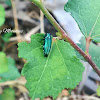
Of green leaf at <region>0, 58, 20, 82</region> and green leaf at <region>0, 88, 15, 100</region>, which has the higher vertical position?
green leaf at <region>0, 58, 20, 82</region>

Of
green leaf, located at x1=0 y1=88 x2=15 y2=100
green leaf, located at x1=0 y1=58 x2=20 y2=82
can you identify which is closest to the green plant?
green leaf, located at x1=0 y1=58 x2=20 y2=82

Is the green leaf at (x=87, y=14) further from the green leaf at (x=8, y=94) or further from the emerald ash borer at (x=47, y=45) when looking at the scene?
the green leaf at (x=8, y=94)

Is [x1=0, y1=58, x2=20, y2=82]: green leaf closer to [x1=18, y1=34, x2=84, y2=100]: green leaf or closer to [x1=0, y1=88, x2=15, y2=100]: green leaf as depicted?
[x1=0, y1=88, x2=15, y2=100]: green leaf

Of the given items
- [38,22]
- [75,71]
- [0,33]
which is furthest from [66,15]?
[75,71]

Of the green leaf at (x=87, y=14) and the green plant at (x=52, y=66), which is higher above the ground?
the green leaf at (x=87, y=14)

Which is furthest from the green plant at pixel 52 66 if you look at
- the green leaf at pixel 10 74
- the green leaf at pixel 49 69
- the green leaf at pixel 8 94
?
the green leaf at pixel 8 94

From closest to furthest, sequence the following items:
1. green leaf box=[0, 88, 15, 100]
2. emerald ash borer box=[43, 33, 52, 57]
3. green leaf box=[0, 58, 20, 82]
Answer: emerald ash borer box=[43, 33, 52, 57]
green leaf box=[0, 58, 20, 82]
green leaf box=[0, 88, 15, 100]
